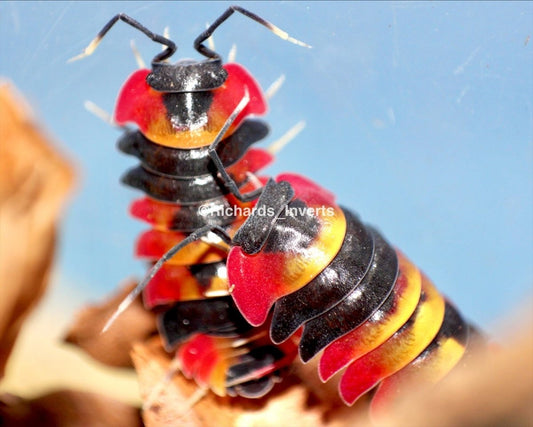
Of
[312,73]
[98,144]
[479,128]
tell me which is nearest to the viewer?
[479,128]

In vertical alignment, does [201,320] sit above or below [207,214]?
below

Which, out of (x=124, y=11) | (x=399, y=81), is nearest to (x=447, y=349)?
(x=399, y=81)

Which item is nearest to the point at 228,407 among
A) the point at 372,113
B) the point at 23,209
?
the point at 23,209

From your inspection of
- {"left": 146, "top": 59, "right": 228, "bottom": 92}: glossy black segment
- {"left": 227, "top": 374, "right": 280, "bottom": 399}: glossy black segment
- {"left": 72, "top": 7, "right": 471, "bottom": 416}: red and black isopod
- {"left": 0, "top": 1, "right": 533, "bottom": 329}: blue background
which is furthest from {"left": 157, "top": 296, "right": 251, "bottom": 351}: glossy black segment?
{"left": 146, "top": 59, "right": 228, "bottom": 92}: glossy black segment

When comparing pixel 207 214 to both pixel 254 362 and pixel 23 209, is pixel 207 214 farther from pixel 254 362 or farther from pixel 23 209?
pixel 23 209

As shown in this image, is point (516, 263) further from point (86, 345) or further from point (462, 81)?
point (86, 345)

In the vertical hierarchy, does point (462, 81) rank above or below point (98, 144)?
above

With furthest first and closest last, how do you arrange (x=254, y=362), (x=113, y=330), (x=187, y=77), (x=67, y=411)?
(x=113, y=330) → (x=67, y=411) → (x=254, y=362) → (x=187, y=77)

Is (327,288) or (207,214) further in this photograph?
(207,214)
